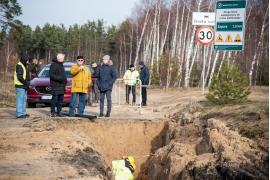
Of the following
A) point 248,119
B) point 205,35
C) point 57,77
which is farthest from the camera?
point 205,35

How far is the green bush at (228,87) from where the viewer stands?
1342cm

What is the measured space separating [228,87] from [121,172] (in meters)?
5.76

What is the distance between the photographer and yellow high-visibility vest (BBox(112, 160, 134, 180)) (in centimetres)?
878

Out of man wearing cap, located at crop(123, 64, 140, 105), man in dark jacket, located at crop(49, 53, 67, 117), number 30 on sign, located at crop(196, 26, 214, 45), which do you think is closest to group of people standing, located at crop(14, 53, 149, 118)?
man in dark jacket, located at crop(49, 53, 67, 117)

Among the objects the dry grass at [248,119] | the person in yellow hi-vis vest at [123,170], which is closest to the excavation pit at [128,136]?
the dry grass at [248,119]

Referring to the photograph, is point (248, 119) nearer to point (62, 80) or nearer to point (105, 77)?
point (105, 77)

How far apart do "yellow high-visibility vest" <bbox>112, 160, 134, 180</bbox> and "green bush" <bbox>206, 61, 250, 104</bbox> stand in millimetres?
5620

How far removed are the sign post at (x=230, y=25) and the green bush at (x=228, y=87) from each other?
82.0 inches

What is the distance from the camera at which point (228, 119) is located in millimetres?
10359

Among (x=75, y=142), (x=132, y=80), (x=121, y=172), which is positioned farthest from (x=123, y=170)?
(x=132, y=80)

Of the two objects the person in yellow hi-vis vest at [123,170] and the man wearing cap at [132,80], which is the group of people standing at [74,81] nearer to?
the person in yellow hi-vis vest at [123,170]

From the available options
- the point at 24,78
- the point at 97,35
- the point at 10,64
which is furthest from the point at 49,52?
the point at 24,78

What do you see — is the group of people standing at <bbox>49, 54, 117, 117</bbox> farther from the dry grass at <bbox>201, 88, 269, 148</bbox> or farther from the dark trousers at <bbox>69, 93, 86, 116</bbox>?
the dry grass at <bbox>201, 88, 269, 148</bbox>

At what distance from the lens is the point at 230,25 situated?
A: 11547mm
